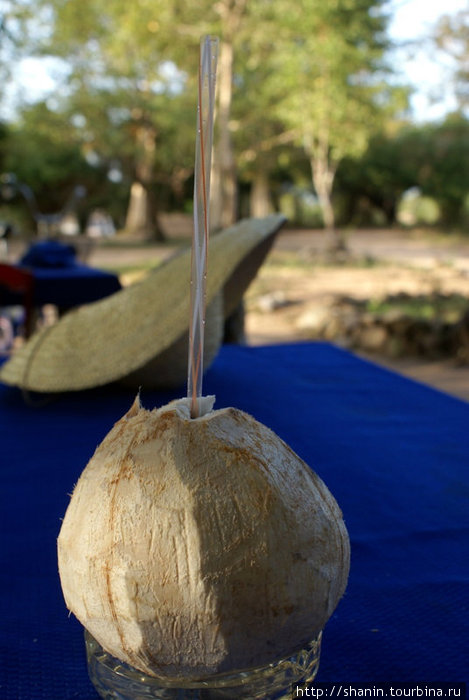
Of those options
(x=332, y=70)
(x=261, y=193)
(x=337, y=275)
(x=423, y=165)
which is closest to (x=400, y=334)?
(x=337, y=275)

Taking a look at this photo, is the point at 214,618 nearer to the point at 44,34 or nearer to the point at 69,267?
the point at 69,267

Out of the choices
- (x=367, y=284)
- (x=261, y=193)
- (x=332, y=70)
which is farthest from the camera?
(x=261, y=193)

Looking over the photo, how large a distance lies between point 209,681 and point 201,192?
478 millimetres

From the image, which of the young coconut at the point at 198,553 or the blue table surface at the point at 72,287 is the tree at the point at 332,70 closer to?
the blue table surface at the point at 72,287

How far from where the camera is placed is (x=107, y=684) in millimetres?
693

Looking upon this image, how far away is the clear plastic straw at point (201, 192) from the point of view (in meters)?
0.64

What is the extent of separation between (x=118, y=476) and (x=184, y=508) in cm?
8

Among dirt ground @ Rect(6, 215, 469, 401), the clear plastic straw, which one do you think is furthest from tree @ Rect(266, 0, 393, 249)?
the clear plastic straw

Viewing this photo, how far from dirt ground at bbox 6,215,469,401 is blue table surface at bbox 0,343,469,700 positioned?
2.10 ft

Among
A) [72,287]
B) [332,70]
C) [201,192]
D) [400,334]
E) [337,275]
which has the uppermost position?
[332,70]

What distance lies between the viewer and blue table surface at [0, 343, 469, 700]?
2.56ft

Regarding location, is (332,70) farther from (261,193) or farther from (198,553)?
(198,553)

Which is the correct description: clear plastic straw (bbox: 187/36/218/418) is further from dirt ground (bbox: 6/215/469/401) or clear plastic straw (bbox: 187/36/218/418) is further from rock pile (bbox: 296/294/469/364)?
rock pile (bbox: 296/294/469/364)

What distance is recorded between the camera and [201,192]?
2.15ft
